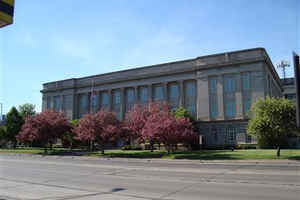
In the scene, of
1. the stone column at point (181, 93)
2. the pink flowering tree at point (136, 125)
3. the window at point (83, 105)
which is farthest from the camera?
the window at point (83, 105)

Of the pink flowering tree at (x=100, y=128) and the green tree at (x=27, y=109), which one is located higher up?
the green tree at (x=27, y=109)

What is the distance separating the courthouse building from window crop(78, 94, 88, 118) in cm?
112

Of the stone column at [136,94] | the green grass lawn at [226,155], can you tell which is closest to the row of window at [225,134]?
the green grass lawn at [226,155]

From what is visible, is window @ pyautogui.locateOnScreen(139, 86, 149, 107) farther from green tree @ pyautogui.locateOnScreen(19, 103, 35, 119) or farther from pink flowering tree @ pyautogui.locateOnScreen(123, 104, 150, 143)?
green tree @ pyautogui.locateOnScreen(19, 103, 35, 119)

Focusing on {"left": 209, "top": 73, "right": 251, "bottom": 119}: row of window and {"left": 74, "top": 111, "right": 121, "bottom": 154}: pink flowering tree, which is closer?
{"left": 74, "top": 111, "right": 121, "bottom": 154}: pink flowering tree

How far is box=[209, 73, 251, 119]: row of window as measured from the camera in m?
48.1

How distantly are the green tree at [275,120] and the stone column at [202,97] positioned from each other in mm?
24417

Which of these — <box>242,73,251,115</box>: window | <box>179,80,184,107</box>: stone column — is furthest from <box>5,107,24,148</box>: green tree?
<box>242,73,251,115</box>: window

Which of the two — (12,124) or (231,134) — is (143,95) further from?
(12,124)

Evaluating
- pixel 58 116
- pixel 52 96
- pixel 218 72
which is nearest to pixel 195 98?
pixel 218 72

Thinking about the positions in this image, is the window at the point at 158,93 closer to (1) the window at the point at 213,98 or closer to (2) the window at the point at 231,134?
(1) the window at the point at 213,98

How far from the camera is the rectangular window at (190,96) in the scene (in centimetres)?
5366

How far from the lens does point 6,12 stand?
176 inches

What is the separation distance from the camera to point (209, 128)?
4962cm
